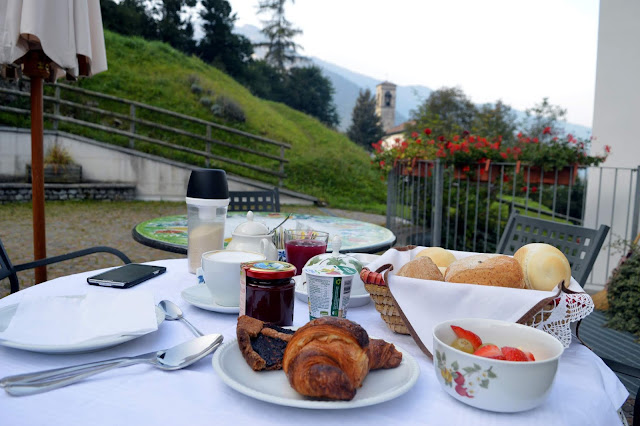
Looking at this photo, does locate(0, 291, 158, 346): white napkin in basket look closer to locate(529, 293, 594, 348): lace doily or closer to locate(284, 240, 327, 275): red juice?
locate(284, 240, 327, 275): red juice

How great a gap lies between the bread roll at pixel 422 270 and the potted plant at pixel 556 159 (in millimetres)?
4285

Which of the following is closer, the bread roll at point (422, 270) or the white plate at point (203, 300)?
the bread roll at point (422, 270)

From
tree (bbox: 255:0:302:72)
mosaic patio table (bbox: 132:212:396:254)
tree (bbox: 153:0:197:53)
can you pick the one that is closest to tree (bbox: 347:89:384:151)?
tree (bbox: 255:0:302:72)

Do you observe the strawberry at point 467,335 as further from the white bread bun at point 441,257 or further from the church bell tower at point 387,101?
the church bell tower at point 387,101

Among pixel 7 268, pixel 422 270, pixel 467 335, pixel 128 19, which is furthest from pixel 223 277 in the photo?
pixel 128 19

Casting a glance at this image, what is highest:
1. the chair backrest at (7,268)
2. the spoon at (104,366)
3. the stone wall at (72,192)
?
the spoon at (104,366)

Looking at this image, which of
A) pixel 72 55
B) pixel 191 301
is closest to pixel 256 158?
pixel 72 55

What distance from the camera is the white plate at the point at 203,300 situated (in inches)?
48.1

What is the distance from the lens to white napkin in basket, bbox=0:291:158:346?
3.25ft

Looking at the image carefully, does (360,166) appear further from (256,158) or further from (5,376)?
(5,376)

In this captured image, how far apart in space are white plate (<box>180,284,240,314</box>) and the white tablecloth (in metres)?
A: 0.21

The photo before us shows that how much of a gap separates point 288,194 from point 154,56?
9799 millimetres

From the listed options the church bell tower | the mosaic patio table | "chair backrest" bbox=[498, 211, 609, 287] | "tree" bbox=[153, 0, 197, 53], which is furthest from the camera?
the church bell tower

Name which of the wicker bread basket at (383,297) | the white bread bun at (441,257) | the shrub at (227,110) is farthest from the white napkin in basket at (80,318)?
the shrub at (227,110)
